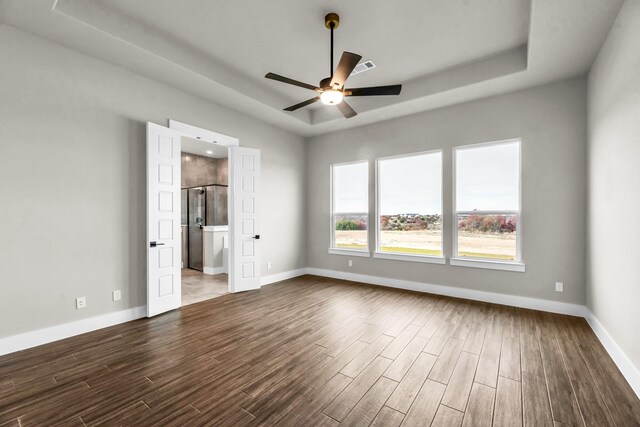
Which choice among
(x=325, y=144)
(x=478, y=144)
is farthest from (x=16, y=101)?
(x=478, y=144)

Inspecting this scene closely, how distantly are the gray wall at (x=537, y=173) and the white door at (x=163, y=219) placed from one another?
12.3 ft

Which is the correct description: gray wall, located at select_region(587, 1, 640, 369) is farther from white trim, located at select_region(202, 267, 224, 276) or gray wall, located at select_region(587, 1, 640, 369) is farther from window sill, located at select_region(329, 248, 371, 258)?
white trim, located at select_region(202, 267, 224, 276)

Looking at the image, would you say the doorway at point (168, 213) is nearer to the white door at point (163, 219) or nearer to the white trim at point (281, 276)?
the white door at point (163, 219)

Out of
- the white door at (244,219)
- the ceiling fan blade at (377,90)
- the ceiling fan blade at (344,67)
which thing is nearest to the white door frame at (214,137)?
the white door at (244,219)

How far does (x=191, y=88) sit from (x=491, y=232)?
4.84 meters

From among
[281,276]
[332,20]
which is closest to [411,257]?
[281,276]

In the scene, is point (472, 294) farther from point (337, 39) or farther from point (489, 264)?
point (337, 39)

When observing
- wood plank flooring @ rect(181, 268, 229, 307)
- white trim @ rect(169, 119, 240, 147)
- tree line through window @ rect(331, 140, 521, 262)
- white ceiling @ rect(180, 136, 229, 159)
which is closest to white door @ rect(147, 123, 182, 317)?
white trim @ rect(169, 119, 240, 147)

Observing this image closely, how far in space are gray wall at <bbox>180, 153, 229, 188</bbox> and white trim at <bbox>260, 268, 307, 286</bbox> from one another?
3205 millimetres

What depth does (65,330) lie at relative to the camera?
118 inches

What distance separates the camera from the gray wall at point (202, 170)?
7.45m

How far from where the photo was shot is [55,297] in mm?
2957

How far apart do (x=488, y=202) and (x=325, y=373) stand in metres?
3.48

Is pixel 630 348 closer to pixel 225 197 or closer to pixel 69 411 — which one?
pixel 69 411
